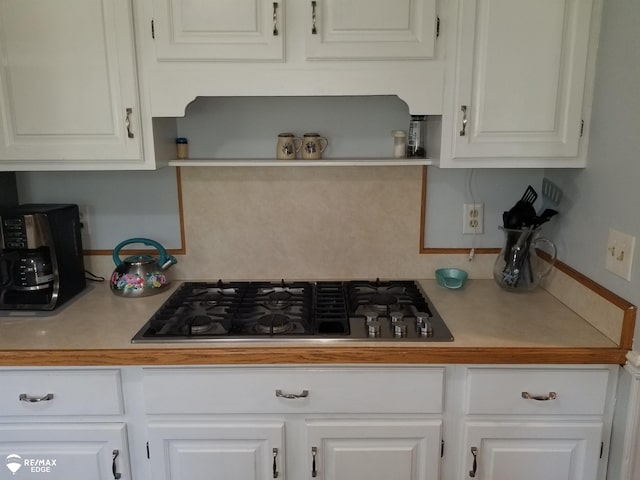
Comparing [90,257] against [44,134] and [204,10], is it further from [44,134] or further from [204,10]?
[204,10]

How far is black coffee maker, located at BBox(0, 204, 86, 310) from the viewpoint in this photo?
1691mm

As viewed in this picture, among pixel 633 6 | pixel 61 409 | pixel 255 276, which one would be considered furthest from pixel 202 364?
pixel 633 6

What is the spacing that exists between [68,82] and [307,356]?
1145mm

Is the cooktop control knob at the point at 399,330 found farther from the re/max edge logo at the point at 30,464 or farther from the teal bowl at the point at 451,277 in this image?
the re/max edge logo at the point at 30,464

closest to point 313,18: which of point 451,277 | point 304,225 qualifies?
point 304,225

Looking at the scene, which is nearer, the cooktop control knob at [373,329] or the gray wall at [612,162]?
the gray wall at [612,162]

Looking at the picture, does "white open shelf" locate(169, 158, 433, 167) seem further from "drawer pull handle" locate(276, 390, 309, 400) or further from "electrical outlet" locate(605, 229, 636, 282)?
"drawer pull handle" locate(276, 390, 309, 400)

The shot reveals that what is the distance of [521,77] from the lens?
5.29ft

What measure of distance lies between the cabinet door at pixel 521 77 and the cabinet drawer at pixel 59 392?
1.31m

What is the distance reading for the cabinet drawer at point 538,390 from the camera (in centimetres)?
148

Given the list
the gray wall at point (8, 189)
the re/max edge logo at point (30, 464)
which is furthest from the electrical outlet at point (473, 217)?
the gray wall at point (8, 189)

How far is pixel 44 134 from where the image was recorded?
5.46ft

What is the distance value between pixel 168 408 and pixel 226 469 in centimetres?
26

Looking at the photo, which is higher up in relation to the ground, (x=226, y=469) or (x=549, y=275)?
(x=549, y=275)
